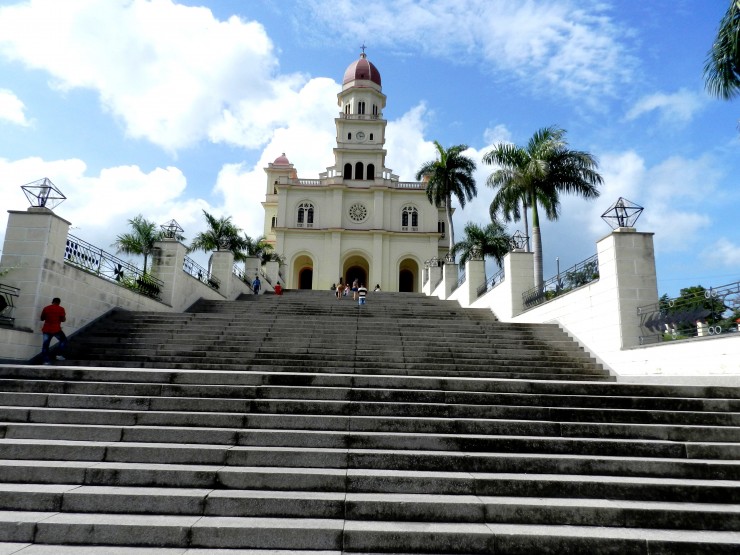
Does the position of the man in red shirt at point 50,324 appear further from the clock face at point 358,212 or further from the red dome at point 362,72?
the red dome at point 362,72

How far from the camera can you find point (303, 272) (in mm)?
40969

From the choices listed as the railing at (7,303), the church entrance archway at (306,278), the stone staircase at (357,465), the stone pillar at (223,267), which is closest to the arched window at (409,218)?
the church entrance archway at (306,278)

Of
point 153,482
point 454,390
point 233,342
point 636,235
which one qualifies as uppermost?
point 636,235

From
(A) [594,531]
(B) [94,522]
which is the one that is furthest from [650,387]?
(B) [94,522]

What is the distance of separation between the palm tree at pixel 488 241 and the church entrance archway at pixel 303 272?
45.4ft

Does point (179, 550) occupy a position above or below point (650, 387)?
below

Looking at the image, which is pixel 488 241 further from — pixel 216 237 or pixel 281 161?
pixel 281 161

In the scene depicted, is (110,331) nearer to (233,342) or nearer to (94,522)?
(233,342)

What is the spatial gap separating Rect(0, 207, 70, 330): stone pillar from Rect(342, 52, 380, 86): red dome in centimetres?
4049

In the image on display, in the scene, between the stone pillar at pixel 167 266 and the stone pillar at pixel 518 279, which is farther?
the stone pillar at pixel 518 279

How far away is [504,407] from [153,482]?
3.99 m

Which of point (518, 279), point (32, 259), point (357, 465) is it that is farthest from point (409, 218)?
point (357, 465)

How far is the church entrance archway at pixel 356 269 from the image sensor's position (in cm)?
3972

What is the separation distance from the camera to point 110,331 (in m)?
9.77
